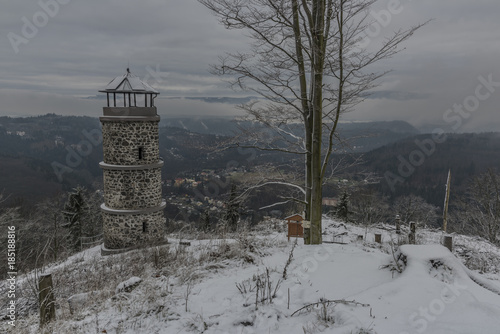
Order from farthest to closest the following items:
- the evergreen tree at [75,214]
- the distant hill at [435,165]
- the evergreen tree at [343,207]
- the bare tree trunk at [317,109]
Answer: the distant hill at [435,165]
the evergreen tree at [343,207]
the evergreen tree at [75,214]
the bare tree trunk at [317,109]

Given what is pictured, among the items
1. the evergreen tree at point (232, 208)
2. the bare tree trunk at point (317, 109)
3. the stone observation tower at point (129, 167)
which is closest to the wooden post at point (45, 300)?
the evergreen tree at point (232, 208)

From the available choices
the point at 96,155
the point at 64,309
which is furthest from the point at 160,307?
the point at 96,155

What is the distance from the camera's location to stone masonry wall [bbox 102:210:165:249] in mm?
12352

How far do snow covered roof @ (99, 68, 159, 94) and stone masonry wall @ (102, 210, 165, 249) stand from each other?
520cm

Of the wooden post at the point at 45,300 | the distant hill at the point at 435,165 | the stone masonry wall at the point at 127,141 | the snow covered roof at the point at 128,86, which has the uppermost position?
the snow covered roof at the point at 128,86

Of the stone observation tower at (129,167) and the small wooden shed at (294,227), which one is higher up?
the stone observation tower at (129,167)

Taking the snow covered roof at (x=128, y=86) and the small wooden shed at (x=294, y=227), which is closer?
the snow covered roof at (x=128, y=86)

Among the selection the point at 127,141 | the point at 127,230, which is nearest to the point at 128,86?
the point at 127,141

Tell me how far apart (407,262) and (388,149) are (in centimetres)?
12204

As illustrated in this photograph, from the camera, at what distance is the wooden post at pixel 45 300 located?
385 centimetres

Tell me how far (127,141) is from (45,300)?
29.0 ft

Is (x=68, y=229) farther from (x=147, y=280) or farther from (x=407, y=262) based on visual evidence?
(x=407, y=262)

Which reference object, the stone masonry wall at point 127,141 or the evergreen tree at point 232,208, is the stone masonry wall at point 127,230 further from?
the evergreen tree at point 232,208

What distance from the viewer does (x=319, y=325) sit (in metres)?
3.07
